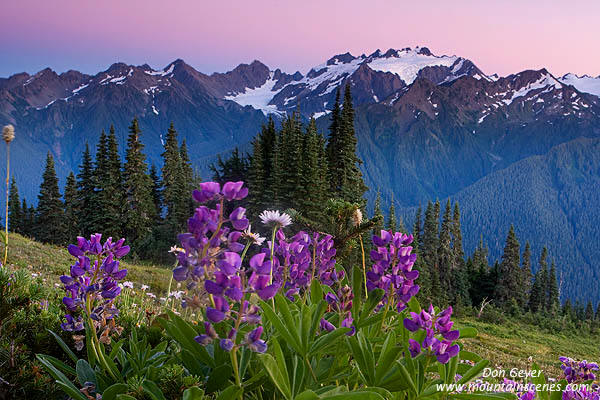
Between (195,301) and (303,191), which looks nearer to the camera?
(195,301)

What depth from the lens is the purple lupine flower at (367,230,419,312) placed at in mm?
2396

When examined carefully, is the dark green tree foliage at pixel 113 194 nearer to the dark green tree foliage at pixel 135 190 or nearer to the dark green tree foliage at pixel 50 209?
the dark green tree foliage at pixel 135 190

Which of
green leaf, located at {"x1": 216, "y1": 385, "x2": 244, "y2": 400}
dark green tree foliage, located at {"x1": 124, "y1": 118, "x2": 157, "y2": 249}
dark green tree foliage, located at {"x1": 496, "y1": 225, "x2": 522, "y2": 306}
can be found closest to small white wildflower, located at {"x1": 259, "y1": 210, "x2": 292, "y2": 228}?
green leaf, located at {"x1": 216, "y1": 385, "x2": 244, "y2": 400}

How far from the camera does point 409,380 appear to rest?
64.6 inches

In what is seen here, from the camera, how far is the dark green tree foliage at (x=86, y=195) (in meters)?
43.1

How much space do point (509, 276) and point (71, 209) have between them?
66.3 m

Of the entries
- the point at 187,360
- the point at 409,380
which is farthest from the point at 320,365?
the point at 187,360

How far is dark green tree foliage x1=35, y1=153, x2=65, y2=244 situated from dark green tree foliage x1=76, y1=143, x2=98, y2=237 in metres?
6.23

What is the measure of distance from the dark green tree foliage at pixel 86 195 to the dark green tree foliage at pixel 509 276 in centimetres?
6169

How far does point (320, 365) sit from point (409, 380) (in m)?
0.48

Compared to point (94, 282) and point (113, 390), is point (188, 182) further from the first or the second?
point (113, 390)

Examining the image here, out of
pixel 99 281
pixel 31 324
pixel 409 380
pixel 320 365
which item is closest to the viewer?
pixel 409 380

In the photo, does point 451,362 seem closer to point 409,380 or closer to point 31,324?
point 409,380

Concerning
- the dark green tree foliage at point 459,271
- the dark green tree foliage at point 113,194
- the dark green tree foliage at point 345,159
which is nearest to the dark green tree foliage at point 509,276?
the dark green tree foliage at point 459,271
